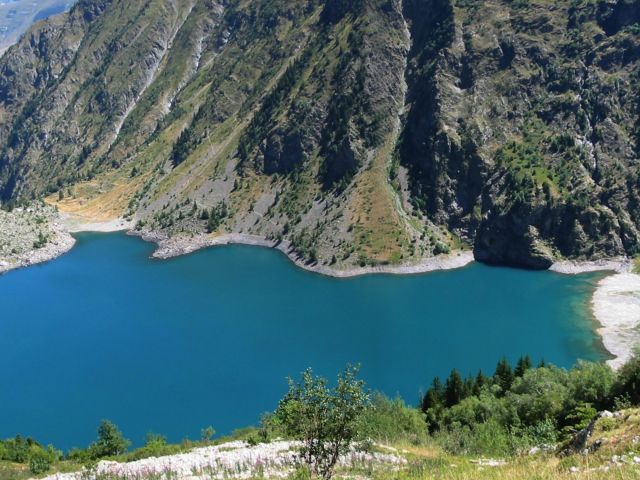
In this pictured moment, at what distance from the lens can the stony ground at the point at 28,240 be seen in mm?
167625

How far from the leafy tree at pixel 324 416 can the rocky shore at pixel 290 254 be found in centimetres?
10627

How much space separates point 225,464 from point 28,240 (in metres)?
165

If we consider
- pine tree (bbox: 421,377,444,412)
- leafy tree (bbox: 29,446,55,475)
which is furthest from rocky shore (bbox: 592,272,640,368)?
leafy tree (bbox: 29,446,55,475)

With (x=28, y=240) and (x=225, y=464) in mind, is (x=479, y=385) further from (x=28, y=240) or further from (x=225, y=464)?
(x=28, y=240)

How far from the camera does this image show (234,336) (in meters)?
103

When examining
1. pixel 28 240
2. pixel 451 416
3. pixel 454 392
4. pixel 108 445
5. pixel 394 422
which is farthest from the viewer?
pixel 28 240

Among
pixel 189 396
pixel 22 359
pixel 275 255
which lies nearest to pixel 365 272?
pixel 275 255

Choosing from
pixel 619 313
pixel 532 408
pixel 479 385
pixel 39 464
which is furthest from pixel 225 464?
pixel 619 313

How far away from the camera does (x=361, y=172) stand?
165875 millimetres

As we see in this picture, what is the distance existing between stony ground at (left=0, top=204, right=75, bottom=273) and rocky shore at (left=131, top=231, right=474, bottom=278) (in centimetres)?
2500

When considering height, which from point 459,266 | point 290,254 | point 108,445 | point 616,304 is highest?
point 290,254

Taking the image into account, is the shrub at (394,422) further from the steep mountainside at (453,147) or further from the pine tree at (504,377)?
the steep mountainside at (453,147)

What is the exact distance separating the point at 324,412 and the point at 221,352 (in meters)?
70.2

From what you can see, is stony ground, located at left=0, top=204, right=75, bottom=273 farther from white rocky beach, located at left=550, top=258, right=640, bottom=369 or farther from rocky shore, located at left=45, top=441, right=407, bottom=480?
white rocky beach, located at left=550, top=258, right=640, bottom=369
